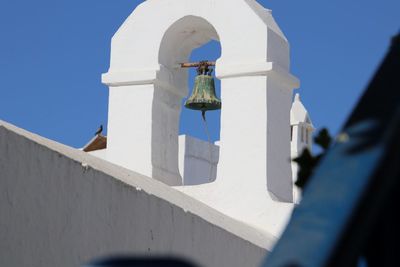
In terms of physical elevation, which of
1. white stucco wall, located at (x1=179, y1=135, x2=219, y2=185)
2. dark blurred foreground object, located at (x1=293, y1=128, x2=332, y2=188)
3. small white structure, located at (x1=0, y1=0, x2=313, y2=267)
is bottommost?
white stucco wall, located at (x1=179, y1=135, x2=219, y2=185)

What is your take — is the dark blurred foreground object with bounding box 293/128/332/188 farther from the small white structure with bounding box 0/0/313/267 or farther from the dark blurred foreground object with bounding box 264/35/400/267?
the small white structure with bounding box 0/0/313/267

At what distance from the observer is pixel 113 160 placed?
7324mm

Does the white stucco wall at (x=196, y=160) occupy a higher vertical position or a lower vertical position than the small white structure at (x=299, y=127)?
higher

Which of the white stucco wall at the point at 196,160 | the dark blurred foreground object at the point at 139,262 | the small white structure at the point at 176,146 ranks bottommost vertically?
the white stucco wall at the point at 196,160

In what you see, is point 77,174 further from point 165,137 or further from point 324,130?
point 324,130

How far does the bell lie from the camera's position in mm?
7699

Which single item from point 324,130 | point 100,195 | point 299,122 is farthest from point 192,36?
point 299,122

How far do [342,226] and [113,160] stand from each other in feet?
21.1

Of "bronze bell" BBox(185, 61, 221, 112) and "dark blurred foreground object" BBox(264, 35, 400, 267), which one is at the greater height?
"dark blurred foreground object" BBox(264, 35, 400, 267)

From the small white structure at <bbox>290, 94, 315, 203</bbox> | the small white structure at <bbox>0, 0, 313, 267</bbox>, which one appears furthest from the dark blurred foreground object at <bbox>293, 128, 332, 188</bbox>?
the small white structure at <bbox>290, 94, 315, 203</bbox>

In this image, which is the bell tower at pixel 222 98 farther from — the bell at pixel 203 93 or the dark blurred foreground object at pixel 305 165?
the dark blurred foreground object at pixel 305 165

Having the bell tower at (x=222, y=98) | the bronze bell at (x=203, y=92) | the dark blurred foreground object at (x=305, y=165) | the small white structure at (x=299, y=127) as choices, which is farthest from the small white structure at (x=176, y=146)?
the small white structure at (x=299, y=127)

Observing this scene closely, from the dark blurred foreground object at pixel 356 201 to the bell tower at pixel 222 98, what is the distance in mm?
5617

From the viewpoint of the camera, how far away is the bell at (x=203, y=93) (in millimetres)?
7699
